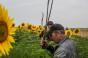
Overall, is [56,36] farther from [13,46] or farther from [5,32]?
[13,46]

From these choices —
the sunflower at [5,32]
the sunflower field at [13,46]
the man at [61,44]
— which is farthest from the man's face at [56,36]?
the sunflower at [5,32]

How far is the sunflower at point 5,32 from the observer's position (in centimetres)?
432

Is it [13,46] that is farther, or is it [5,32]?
[13,46]

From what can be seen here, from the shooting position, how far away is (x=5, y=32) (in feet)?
14.7

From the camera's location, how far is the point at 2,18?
14.5 feet

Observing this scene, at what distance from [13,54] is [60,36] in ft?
2.74

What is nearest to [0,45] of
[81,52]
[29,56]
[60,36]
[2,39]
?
[2,39]

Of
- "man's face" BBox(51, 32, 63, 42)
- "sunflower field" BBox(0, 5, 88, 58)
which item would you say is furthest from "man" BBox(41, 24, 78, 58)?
"sunflower field" BBox(0, 5, 88, 58)

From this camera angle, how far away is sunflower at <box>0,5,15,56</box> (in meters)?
4.32

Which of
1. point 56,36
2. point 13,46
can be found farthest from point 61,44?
point 13,46

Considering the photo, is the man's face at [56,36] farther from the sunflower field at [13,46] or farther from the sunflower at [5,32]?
the sunflower at [5,32]

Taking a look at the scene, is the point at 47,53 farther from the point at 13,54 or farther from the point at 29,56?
the point at 13,54

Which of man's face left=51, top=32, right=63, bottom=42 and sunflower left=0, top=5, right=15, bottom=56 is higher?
sunflower left=0, top=5, right=15, bottom=56

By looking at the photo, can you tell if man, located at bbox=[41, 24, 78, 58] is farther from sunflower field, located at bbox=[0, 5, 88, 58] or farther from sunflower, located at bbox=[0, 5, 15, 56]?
sunflower, located at bbox=[0, 5, 15, 56]
